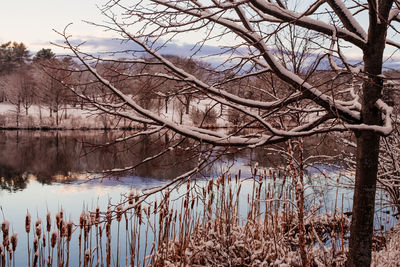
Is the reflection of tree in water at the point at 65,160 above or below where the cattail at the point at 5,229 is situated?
below

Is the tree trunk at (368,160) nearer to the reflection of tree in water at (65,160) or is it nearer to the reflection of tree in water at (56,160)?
the reflection of tree in water at (65,160)

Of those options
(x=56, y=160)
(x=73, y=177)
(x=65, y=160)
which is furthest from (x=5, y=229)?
(x=65, y=160)

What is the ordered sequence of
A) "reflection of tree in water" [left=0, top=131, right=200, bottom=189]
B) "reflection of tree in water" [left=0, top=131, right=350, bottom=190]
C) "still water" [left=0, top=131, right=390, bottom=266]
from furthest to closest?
"reflection of tree in water" [left=0, top=131, right=200, bottom=189]
"reflection of tree in water" [left=0, top=131, right=350, bottom=190]
"still water" [left=0, top=131, right=390, bottom=266]

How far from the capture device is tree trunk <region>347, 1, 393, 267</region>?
327cm

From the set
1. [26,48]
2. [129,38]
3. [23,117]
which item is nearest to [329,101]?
[129,38]

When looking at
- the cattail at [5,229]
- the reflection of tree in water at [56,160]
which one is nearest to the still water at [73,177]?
the reflection of tree in water at [56,160]

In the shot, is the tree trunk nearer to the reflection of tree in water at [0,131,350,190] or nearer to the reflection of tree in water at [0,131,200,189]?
the reflection of tree in water at [0,131,350,190]

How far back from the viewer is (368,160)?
330 centimetres

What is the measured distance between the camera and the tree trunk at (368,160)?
10.7 feet

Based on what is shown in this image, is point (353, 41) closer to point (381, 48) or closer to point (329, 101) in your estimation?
point (381, 48)

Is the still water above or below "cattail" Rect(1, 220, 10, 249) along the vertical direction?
below

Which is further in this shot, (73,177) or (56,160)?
(56,160)

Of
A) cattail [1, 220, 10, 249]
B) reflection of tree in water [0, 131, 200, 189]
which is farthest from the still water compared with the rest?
cattail [1, 220, 10, 249]

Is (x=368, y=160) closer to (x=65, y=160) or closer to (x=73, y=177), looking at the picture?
(x=73, y=177)
